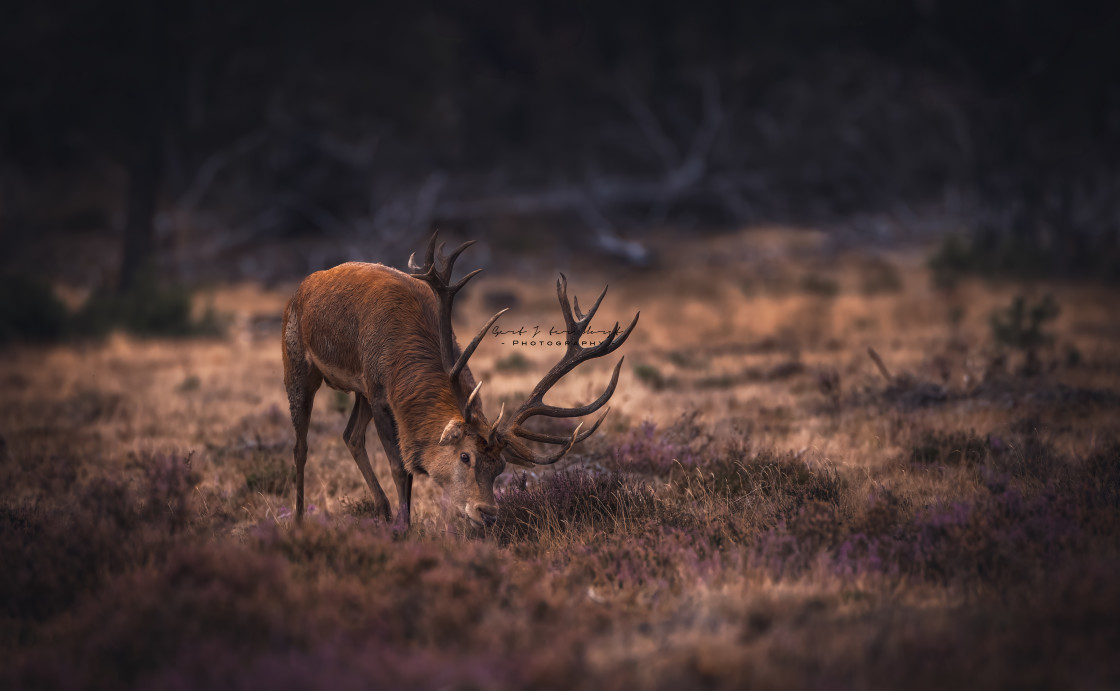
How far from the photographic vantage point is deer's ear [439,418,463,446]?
16.7ft

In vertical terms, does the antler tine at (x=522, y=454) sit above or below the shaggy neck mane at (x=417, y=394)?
below

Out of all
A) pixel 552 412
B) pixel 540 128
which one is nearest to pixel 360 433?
pixel 552 412

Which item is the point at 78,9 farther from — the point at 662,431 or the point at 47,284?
the point at 662,431

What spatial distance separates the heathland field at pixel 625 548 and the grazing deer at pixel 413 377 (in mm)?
426

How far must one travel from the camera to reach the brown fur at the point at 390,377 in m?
5.17

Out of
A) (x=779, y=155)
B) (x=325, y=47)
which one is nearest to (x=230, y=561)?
(x=325, y=47)

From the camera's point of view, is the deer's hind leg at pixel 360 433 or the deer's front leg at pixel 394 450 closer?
the deer's front leg at pixel 394 450

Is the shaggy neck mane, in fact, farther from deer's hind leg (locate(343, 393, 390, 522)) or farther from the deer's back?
deer's hind leg (locate(343, 393, 390, 522))

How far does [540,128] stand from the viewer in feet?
113

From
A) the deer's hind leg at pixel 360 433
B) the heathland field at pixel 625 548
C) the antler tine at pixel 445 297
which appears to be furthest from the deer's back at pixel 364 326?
the heathland field at pixel 625 548

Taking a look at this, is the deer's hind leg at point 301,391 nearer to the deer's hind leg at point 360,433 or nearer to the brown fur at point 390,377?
the brown fur at point 390,377

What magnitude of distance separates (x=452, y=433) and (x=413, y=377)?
715 millimetres

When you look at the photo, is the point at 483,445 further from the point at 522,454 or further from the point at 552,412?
the point at 552,412

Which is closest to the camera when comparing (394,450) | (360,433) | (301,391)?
(394,450)
